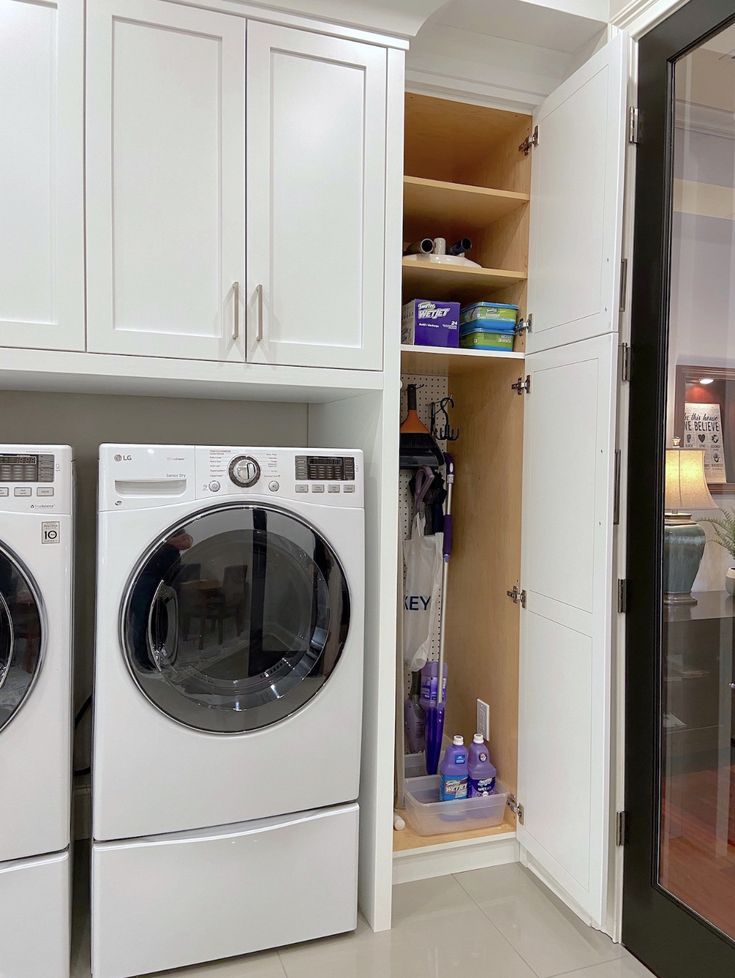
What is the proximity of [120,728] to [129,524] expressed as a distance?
1.56 ft

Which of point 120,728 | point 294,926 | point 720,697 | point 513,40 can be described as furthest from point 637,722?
point 513,40

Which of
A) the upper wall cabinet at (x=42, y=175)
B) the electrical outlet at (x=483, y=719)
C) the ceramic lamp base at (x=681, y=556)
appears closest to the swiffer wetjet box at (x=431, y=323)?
the ceramic lamp base at (x=681, y=556)

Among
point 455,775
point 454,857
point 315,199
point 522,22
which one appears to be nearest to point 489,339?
point 315,199

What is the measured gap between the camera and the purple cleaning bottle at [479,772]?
7.57 feet

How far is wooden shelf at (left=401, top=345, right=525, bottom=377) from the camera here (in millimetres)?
2173

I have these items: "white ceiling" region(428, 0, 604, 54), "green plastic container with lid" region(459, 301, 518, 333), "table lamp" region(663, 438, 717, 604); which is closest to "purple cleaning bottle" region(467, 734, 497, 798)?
"table lamp" region(663, 438, 717, 604)

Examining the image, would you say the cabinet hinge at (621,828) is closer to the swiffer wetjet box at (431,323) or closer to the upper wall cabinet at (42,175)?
the swiffer wetjet box at (431,323)

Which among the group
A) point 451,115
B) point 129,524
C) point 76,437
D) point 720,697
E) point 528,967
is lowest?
point 528,967

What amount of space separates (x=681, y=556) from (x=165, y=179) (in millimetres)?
1521

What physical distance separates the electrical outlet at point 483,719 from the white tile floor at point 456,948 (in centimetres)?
50

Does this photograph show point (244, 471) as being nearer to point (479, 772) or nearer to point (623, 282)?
point (623, 282)

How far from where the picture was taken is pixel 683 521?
5.60ft

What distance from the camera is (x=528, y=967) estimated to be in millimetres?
1789

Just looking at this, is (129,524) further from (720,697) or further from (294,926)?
(720,697)
